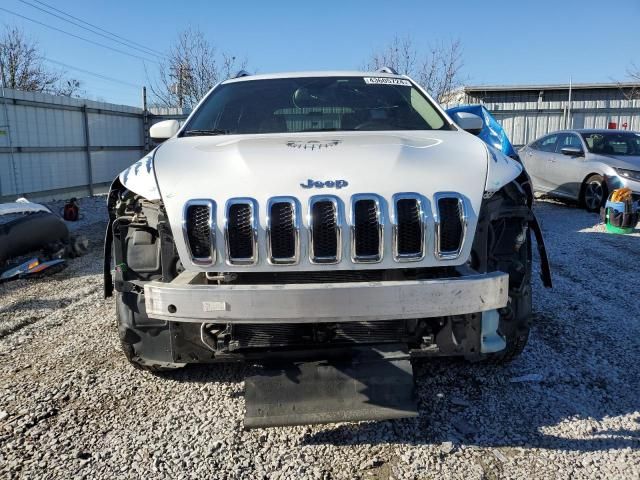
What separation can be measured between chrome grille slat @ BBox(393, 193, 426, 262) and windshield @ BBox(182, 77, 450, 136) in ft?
4.12

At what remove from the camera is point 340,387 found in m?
2.54

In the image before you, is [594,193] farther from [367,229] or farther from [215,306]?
[215,306]

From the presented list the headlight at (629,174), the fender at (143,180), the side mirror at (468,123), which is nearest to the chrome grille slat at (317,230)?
the fender at (143,180)

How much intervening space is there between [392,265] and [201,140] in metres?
1.55

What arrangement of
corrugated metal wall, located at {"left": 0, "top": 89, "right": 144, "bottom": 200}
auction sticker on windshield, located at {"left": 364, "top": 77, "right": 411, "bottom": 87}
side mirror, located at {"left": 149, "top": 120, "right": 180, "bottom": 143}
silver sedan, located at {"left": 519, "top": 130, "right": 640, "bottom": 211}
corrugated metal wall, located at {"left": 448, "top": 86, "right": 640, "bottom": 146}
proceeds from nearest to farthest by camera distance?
side mirror, located at {"left": 149, "top": 120, "right": 180, "bottom": 143} < auction sticker on windshield, located at {"left": 364, "top": 77, "right": 411, "bottom": 87} < silver sedan, located at {"left": 519, "top": 130, "right": 640, "bottom": 211} < corrugated metal wall, located at {"left": 0, "top": 89, "right": 144, "bottom": 200} < corrugated metal wall, located at {"left": 448, "top": 86, "right": 640, "bottom": 146}

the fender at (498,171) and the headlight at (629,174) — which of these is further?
the headlight at (629,174)

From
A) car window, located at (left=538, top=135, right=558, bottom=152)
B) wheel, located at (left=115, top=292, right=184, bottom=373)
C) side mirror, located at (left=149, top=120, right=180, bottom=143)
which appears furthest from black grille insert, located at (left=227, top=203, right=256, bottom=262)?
car window, located at (left=538, top=135, right=558, bottom=152)

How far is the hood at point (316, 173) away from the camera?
233cm

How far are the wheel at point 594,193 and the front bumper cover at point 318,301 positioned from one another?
8.71 m

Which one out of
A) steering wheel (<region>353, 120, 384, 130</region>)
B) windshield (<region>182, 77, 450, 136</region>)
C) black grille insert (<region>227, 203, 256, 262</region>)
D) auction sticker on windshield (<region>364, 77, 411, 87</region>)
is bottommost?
black grille insert (<region>227, 203, 256, 262</region>)

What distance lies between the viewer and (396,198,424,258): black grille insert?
90.6 inches

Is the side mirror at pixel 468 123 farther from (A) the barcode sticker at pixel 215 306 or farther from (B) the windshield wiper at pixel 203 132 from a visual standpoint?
(A) the barcode sticker at pixel 215 306

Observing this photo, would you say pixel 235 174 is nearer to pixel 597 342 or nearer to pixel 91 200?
pixel 597 342

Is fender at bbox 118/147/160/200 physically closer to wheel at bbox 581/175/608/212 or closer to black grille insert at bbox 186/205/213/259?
black grille insert at bbox 186/205/213/259
